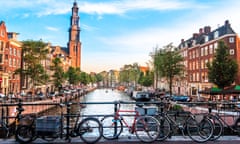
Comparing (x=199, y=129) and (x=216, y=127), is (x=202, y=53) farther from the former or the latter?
(x=199, y=129)

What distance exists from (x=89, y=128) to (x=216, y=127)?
4.00m

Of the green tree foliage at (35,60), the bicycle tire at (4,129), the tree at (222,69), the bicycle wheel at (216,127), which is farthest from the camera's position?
the green tree foliage at (35,60)

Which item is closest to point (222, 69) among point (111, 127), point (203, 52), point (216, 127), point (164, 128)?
point (203, 52)

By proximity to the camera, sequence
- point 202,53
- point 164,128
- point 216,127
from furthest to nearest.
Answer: point 202,53
point 216,127
point 164,128

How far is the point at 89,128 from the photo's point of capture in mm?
6309

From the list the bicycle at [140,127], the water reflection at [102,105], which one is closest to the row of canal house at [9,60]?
the water reflection at [102,105]

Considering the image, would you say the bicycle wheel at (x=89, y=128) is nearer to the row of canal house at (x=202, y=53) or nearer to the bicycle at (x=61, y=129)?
the bicycle at (x=61, y=129)

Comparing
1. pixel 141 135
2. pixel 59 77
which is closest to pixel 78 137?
pixel 141 135

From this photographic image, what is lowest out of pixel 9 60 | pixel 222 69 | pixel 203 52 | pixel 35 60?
pixel 222 69

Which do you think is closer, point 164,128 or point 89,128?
point 89,128

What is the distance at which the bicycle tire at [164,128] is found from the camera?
6.35 metres

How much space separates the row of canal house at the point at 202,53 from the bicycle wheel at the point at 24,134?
33765 mm

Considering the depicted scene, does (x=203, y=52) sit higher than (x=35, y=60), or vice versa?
(x=203, y=52)

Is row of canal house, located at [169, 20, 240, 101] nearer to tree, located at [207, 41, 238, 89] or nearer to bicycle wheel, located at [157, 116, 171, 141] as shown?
tree, located at [207, 41, 238, 89]
